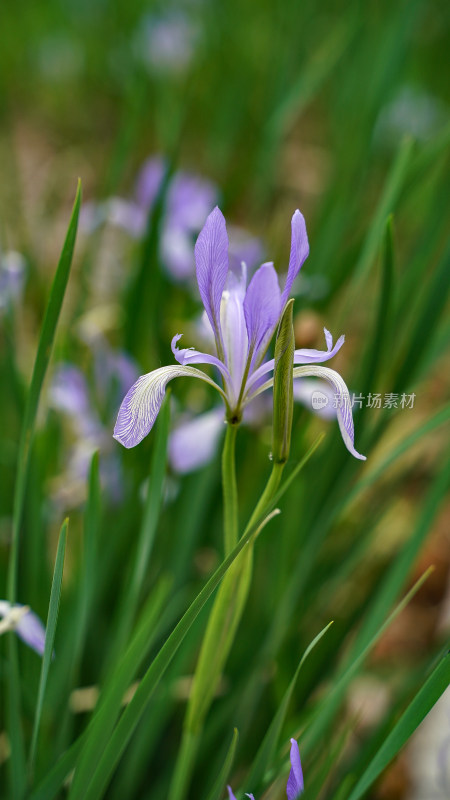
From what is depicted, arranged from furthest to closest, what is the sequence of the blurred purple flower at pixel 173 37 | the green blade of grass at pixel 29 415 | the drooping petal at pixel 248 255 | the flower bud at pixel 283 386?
1. the blurred purple flower at pixel 173 37
2. the drooping petal at pixel 248 255
3. the green blade of grass at pixel 29 415
4. the flower bud at pixel 283 386

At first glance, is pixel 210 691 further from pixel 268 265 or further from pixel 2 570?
pixel 2 570

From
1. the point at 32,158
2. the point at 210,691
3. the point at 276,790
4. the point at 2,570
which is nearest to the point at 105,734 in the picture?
the point at 210,691

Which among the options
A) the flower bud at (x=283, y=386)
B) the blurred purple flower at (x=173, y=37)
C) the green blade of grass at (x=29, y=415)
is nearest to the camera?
the flower bud at (x=283, y=386)

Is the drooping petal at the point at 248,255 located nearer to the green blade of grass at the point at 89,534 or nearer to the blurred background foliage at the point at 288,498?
the blurred background foliage at the point at 288,498

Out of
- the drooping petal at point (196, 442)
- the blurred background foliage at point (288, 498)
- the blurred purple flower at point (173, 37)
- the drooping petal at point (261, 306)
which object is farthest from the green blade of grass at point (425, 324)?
the blurred purple flower at point (173, 37)

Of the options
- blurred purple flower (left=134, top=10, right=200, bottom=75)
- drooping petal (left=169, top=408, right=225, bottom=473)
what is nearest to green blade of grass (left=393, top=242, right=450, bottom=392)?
drooping petal (left=169, top=408, right=225, bottom=473)
